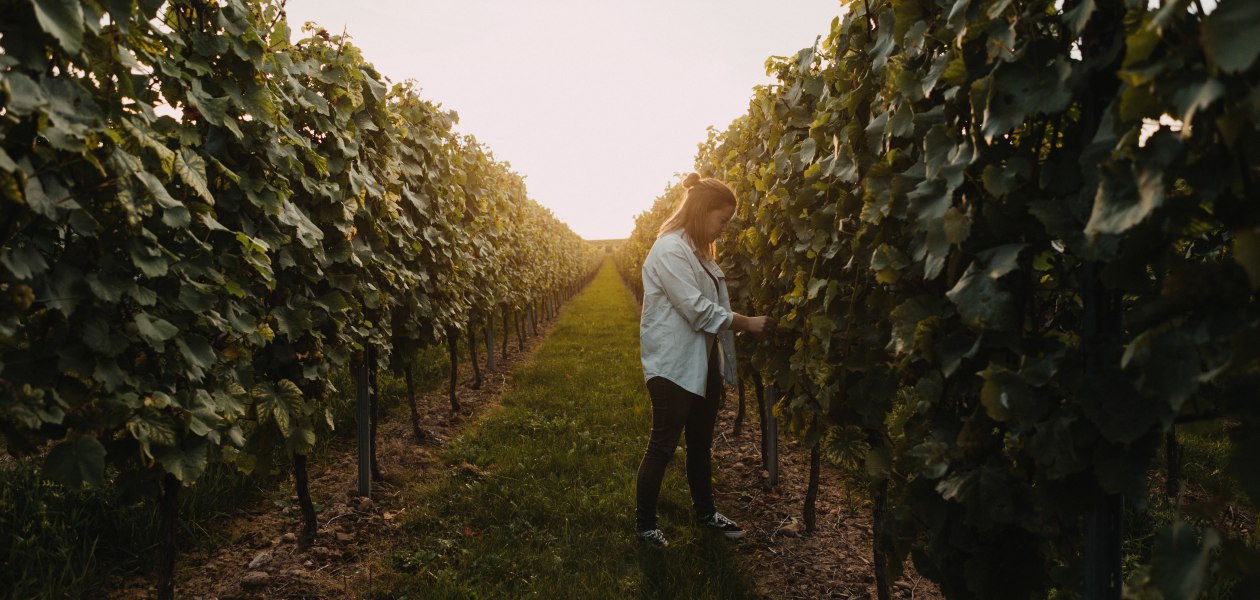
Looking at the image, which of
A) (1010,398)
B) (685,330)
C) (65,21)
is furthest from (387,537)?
(1010,398)

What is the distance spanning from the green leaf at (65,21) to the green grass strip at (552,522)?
2.75m

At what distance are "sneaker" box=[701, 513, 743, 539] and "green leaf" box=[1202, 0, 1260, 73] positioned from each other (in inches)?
138

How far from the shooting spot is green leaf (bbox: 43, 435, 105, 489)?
1816 millimetres

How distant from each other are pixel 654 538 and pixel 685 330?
1271 mm

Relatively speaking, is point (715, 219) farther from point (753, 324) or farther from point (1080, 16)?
point (1080, 16)

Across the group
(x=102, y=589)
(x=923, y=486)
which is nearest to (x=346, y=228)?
(x=102, y=589)

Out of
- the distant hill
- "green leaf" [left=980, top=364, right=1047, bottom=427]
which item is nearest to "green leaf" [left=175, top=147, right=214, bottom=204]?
"green leaf" [left=980, top=364, right=1047, bottom=427]

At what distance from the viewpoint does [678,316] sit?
3.51 meters

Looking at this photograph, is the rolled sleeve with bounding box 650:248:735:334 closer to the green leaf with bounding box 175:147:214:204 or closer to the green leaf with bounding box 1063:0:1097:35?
the green leaf with bounding box 175:147:214:204

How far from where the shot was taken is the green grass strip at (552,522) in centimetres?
335

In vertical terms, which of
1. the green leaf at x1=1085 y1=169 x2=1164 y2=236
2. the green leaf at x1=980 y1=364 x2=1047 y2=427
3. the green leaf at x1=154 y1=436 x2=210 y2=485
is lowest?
the green leaf at x1=154 y1=436 x2=210 y2=485

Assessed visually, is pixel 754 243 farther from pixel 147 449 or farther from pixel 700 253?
pixel 147 449

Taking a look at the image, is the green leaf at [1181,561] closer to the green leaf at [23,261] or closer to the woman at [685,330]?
the woman at [685,330]

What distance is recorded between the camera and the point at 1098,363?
1.41m
